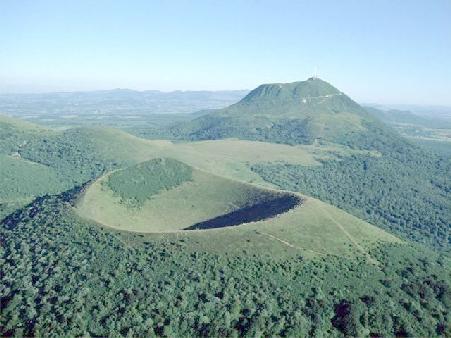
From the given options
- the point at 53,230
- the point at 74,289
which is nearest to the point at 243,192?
the point at 53,230

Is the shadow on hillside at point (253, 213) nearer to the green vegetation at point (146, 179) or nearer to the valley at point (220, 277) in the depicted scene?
the valley at point (220, 277)

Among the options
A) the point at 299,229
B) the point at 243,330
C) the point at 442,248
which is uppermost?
the point at 299,229

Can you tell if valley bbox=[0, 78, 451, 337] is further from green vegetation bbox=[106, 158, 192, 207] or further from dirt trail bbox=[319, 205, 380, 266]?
green vegetation bbox=[106, 158, 192, 207]

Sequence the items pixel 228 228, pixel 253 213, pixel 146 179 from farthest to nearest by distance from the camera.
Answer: pixel 146 179 → pixel 253 213 → pixel 228 228

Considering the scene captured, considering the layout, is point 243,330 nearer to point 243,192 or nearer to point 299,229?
point 299,229

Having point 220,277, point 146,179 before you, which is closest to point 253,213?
point 220,277

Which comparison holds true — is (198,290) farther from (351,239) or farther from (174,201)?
(174,201)
